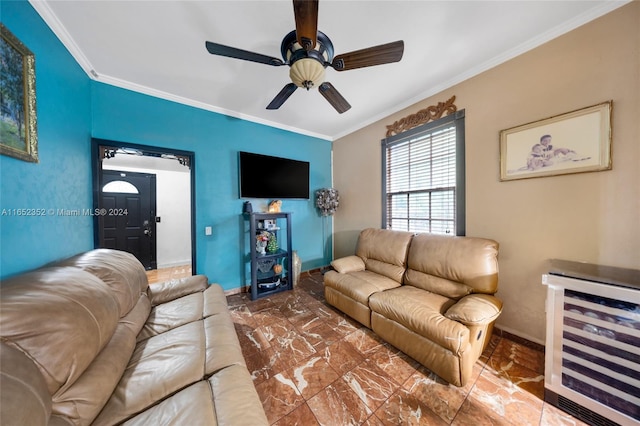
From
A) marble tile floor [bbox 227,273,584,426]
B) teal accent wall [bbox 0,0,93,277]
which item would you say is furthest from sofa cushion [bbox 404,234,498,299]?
teal accent wall [bbox 0,0,93,277]

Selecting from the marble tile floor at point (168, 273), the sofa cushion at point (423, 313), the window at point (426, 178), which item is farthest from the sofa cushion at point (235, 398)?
the marble tile floor at point (168, 273)

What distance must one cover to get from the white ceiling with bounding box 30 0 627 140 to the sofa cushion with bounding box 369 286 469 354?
2.33 metres

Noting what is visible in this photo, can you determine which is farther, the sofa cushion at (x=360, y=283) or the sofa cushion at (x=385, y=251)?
the sofa cushion at (x=385, y=251)

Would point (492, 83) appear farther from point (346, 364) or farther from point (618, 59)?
point (346, 364)

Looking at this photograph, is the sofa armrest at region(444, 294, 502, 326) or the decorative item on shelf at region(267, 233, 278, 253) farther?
the decorative item on shelf at region(267, 233, 278, 253)

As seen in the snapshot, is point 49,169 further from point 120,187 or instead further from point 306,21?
point 120,187

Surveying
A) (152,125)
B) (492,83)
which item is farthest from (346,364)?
(152,125)

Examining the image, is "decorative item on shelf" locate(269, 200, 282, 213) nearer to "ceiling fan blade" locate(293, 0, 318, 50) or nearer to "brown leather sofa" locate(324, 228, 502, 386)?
"brown leather sofa" locate(324, 228, 502, 386)

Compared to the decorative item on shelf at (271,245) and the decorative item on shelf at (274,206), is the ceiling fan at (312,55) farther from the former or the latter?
the decorative item on shelf at (271,245)

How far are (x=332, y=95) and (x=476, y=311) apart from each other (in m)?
2.13

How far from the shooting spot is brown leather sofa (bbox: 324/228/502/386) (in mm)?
1407

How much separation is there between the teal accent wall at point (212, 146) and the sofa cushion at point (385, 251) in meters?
1.30

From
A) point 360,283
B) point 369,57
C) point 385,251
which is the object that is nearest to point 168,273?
point 360,283

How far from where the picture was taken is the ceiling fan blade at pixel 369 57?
1339mm
